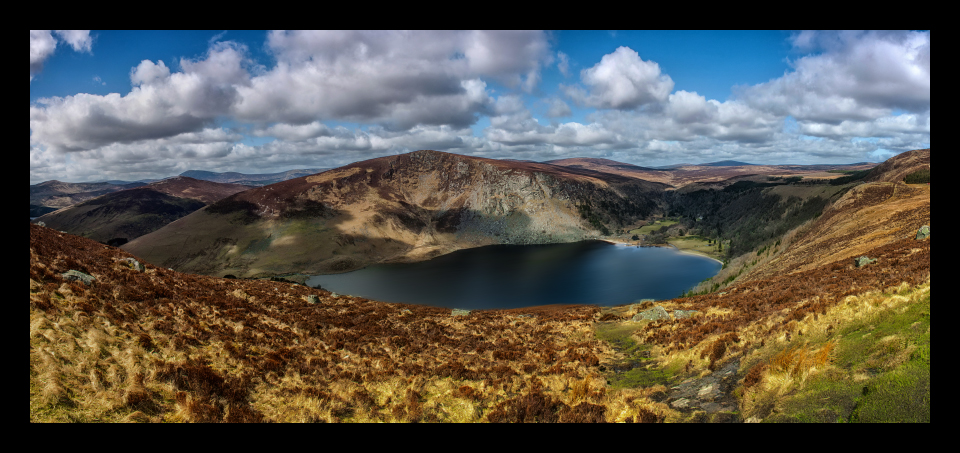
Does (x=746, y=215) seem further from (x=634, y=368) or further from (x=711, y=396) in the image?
(x=711, y=396)

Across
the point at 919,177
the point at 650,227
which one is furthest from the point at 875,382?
the point at 650,227

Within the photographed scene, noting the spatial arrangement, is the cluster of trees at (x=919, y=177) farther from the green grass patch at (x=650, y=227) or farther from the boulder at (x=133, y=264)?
the boulder at (x=133, y=264)

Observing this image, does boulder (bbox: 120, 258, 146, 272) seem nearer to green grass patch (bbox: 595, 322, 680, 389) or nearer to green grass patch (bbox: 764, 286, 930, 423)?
green grass patch (bbox: 595, 322, 680, 389)

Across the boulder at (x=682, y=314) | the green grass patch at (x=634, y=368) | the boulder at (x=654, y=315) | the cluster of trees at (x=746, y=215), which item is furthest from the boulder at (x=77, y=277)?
the cluster of trees at (x=746, y=215)

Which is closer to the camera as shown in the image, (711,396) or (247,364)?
(711,396)

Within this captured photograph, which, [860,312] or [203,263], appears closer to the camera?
[860,312]
